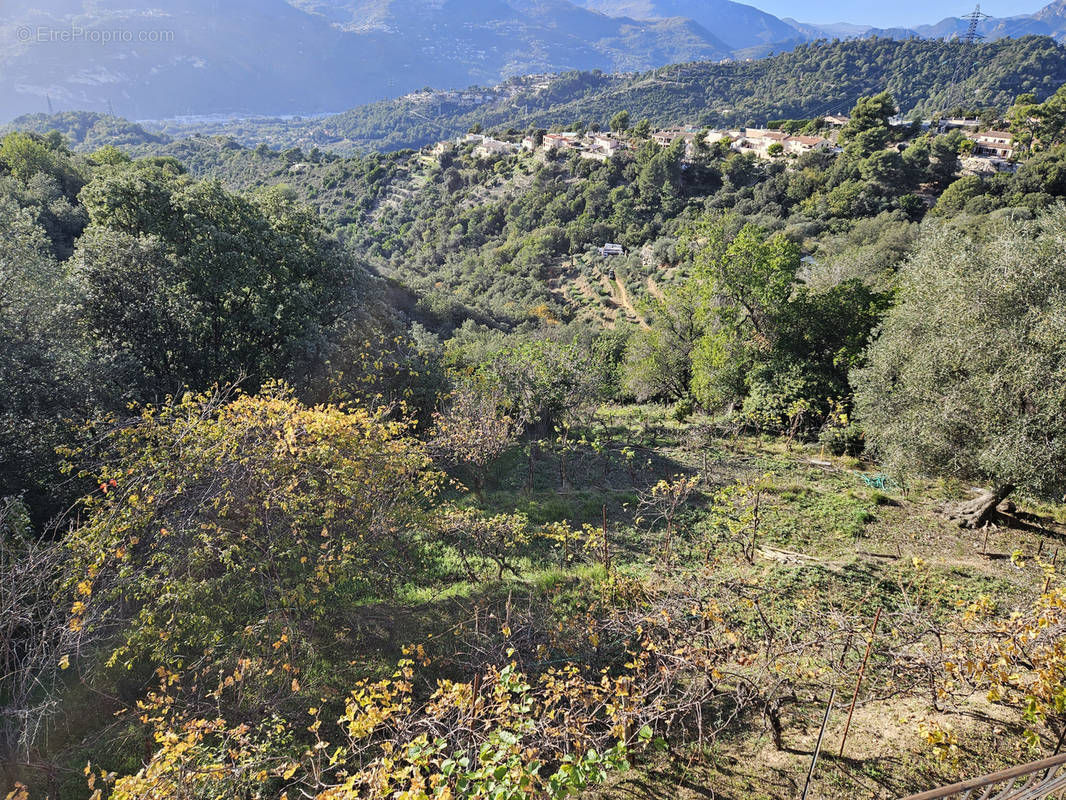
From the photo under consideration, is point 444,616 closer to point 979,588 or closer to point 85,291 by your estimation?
point 979,588

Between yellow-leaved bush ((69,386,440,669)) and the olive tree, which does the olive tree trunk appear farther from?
yellow-leaved bush ((69,386,440,669))

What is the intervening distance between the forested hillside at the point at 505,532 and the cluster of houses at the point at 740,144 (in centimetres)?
5325

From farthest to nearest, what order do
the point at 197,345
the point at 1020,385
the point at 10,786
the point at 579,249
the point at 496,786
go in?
the point at 579,249, the point at 197,345, the point at 1020,385, the point at 10,786, the point at 496,786

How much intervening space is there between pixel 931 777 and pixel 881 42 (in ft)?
598

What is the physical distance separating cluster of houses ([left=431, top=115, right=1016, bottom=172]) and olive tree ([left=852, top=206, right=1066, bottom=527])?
5529 centimetres

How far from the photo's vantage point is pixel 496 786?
12.1 ft

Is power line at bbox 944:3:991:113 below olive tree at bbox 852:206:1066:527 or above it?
above

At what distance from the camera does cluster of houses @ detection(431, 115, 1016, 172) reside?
54281 mm

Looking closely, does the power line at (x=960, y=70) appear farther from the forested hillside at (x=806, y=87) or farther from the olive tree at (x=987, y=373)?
the olive tree at (x=987, y=373)

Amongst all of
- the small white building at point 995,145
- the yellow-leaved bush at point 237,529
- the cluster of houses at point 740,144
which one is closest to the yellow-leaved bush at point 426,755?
the yellow-leaved bush at point 237,529

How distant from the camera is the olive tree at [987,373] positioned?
8.99 meters

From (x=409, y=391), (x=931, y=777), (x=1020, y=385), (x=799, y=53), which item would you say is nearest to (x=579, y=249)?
(x=409, y=391)

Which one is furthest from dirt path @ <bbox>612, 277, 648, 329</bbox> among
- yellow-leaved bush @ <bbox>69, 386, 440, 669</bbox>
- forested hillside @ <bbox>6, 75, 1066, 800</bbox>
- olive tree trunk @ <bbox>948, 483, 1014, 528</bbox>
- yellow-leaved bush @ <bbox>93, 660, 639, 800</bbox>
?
yellow-leaved bush @ <bbox>93, 660, 639, 800</bbox>

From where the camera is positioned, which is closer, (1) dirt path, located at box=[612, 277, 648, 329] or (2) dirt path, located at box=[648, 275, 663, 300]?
(1) dirt path, located at box=[612, 277, 648, 329]
